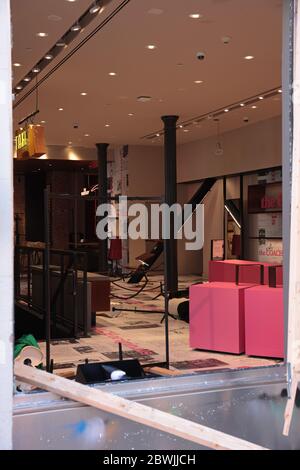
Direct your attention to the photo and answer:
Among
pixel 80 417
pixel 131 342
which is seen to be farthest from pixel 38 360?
pixel 131 342

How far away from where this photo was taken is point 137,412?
9.49 ft

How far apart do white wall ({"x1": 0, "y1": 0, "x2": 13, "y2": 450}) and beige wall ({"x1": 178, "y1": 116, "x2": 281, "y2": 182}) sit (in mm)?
10322

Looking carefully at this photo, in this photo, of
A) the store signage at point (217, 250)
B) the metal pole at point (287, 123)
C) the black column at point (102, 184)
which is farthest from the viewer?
the black column at point (102, 184)

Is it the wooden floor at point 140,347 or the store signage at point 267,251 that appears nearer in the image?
the wooden floor at point 140,347

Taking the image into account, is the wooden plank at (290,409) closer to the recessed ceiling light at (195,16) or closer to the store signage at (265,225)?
the recessed ceiling light at (195,16)

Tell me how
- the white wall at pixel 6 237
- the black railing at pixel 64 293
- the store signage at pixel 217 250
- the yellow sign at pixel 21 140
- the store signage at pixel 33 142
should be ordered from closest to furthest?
the white wall at pixel 6 237 → the black railing at pixel 64 293 → the store signage at pixel 33 142 → the yellow sign at pixel 21 140 → the store signage at pixel 217 250

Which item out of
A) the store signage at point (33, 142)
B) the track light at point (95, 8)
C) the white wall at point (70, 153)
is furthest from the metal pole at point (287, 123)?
the white wall at point (70, 153)

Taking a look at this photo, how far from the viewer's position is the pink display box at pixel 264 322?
6.10 m

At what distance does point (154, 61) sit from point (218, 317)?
3900 mm

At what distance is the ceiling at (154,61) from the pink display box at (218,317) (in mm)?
2994

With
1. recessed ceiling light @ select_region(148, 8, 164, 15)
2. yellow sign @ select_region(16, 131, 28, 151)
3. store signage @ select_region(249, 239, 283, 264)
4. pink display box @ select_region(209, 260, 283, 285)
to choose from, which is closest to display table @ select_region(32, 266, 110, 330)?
pink display box @ select_region(209, 260, 283, 285)

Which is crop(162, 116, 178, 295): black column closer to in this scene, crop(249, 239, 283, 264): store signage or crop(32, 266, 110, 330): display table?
crop(249, 239, 283, 264): store signage

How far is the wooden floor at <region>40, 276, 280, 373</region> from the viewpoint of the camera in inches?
238

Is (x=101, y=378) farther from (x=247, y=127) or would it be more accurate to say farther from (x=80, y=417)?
(x=247, y=127)
